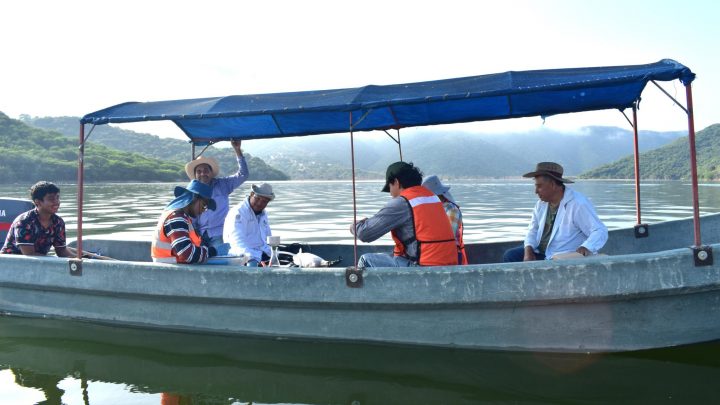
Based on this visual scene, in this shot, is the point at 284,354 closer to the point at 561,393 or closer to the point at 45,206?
the point at 561,393

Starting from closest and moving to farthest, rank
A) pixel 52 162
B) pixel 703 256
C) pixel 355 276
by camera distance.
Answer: pixel 703 256 → pixel 355 276 → pixel 52 162

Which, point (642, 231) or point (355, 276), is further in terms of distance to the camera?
point (642, 231)

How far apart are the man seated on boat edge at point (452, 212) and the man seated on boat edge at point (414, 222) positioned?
1.23 ft

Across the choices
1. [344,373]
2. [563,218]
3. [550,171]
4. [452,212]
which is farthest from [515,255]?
[344,373]

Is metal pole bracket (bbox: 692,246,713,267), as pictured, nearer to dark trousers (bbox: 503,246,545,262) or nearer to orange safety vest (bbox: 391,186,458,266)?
orange safety vest (bbox: 391,186,458,266)

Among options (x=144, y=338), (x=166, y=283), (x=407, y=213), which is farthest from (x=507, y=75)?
(x=144, y=338)

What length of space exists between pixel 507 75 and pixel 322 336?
2.90 m

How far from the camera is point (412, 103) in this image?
4.63m

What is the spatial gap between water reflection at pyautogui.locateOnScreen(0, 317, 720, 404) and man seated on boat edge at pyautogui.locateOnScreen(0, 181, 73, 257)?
4.04 ft

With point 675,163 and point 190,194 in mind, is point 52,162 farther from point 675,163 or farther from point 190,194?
point 675,163

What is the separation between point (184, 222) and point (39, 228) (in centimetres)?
221

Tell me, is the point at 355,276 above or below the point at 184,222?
below

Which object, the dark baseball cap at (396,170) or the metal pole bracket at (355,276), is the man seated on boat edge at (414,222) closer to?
the dark baseball cap at (396,170)

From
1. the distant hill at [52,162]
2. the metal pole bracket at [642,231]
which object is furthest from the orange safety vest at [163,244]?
the distant hill at [52,162]
